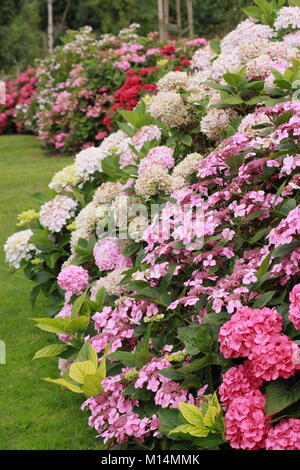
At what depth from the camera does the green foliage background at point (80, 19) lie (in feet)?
71.2

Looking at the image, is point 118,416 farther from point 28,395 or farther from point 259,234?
point 28,395

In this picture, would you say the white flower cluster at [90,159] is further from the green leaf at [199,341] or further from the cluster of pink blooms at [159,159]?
the green leaf at [199,341]

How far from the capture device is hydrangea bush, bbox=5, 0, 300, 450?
2.40m

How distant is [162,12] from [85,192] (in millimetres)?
12602

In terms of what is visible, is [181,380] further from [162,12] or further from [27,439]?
[162,12]

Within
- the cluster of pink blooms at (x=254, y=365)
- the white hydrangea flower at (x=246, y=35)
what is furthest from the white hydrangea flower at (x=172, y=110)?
the cluster of pink blooms at (x=254, y=365)

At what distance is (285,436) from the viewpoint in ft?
7.46

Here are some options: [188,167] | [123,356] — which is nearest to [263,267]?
[123,356]

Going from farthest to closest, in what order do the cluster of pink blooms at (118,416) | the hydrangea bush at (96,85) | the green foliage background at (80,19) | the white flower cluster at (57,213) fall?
1. the green foliage background at (80,19)
2. the hydrangea bush at (96,85)
3. the white flower cluster at (57,213)
4. the cluster of pink blooms at (118,416)

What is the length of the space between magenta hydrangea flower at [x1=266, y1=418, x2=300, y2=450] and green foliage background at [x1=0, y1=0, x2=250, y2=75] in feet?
65.0

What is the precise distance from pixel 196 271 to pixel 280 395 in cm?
90

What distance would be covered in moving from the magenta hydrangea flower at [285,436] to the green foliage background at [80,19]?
65.0 ft

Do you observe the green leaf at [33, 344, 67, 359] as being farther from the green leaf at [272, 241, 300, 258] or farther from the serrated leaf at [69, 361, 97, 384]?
the green leaf at [272, 241, 300, 258]
